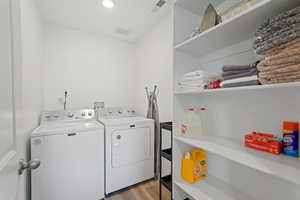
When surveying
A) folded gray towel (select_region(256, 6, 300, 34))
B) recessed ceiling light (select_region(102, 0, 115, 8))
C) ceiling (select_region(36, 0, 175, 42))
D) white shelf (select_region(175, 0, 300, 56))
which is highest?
ceiling (select_region(36, 0, 175, 42))

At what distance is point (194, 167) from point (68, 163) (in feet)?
4.61

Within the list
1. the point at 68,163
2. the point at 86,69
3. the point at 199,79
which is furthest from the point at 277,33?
the point at 86,69

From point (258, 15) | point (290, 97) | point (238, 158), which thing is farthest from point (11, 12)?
point (290, 97)

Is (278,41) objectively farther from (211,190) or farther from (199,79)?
(211,190)

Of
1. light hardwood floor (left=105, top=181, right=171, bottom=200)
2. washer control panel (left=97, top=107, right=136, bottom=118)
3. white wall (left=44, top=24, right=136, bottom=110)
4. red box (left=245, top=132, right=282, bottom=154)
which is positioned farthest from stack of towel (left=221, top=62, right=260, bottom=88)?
white wall (left=44, top=24, right=136, bottom=110)

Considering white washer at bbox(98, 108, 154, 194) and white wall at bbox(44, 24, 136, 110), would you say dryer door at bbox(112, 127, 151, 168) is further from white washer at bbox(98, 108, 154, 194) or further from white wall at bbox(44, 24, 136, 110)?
white wall at bbox(44, 24, 136, 110)

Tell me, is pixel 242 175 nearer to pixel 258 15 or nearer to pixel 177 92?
pixel 177 92

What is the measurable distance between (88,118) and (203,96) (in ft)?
6.04

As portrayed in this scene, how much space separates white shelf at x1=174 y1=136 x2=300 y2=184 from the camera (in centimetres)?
60

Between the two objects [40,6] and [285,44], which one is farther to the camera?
[40,6]

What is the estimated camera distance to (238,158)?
29.5 inches

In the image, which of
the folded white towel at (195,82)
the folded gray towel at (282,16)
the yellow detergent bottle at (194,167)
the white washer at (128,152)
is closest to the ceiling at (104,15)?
the folded white towel at (195,82)

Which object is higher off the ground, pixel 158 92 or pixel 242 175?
pixel 158 92

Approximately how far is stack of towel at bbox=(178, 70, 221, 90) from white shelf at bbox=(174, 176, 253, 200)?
80 centimetres
